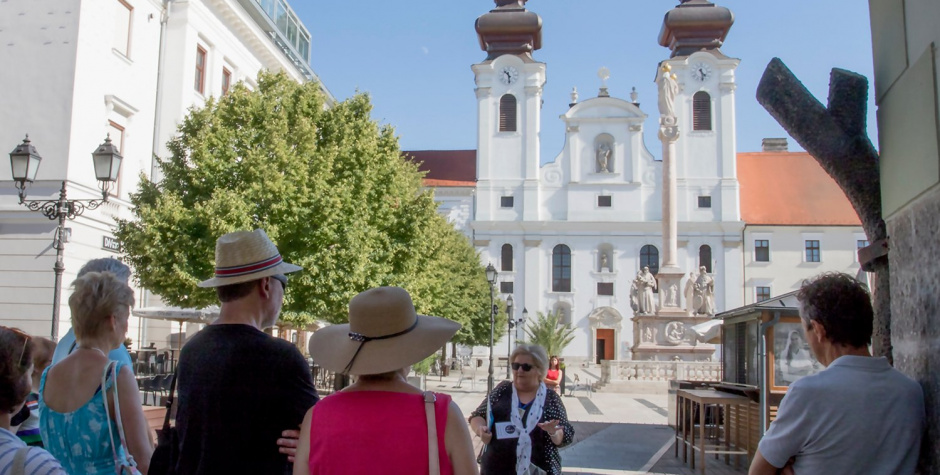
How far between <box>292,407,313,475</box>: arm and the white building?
18536 millimetres

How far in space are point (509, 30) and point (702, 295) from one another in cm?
2924

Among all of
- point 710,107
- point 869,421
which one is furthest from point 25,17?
point 710,107

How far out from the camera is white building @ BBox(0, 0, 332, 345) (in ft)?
64.8

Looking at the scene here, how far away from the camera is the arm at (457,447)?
2.62 m

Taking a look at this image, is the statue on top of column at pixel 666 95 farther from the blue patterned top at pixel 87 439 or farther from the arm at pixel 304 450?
the arm at pixel 304 450

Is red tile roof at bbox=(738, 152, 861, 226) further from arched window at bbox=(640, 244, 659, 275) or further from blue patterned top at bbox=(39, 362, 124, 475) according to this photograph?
blue patterned top at bbox=(39, 362, 124, 475)

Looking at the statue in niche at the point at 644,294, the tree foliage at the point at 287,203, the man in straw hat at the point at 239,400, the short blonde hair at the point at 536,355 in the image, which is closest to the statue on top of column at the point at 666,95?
the statue in niche at the point at 644,294

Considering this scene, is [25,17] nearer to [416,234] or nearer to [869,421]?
[416,234]

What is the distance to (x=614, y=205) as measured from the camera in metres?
55.9

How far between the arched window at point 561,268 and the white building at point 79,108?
3431 cm

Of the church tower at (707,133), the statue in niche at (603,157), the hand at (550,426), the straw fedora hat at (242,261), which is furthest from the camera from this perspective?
the statue in niche at (603,157)

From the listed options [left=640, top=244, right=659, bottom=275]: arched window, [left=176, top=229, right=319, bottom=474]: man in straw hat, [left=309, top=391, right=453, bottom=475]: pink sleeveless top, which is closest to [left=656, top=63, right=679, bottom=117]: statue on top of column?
[left=640, top=244, right=659, bottom=275]: arched window

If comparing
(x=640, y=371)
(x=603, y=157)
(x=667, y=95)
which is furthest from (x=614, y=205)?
(x=640, y=371)

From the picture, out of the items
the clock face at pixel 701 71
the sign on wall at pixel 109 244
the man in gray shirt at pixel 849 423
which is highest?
the clock face at pixel 701 71
